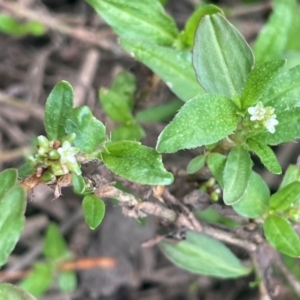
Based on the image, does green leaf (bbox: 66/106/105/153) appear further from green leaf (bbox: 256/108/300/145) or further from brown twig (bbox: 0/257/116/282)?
brown twig (bbox: 0/257/116/282)

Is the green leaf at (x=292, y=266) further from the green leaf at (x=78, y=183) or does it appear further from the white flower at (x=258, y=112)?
the green leaf at (x=78, y=183)

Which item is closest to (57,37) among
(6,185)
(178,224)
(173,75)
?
(173,75)

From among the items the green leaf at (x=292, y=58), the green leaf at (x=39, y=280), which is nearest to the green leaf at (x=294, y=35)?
the green leaf at (x=292, y=58)

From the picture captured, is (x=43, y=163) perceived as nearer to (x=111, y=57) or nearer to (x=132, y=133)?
(x=132, y=133)

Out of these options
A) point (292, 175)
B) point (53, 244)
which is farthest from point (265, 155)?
point (53, 244)

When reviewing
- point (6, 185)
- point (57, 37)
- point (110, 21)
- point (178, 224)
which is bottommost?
point (57, 37)

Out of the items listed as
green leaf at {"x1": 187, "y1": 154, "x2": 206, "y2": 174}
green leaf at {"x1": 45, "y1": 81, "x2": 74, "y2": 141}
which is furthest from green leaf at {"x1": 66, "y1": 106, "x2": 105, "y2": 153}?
green leaf at {"x1": 187, "y1": 154, "x2": 206, "y2": 174}

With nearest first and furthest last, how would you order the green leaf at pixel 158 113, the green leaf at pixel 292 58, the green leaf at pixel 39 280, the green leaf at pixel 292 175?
1. the green leaf at pixel 292 175
2. the green leaf at pixel 292 58
3. the green leaf at pixel 158 113
4. the green leaf at pixel 39 280

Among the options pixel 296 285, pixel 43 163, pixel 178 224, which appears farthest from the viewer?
pixel 296 285
